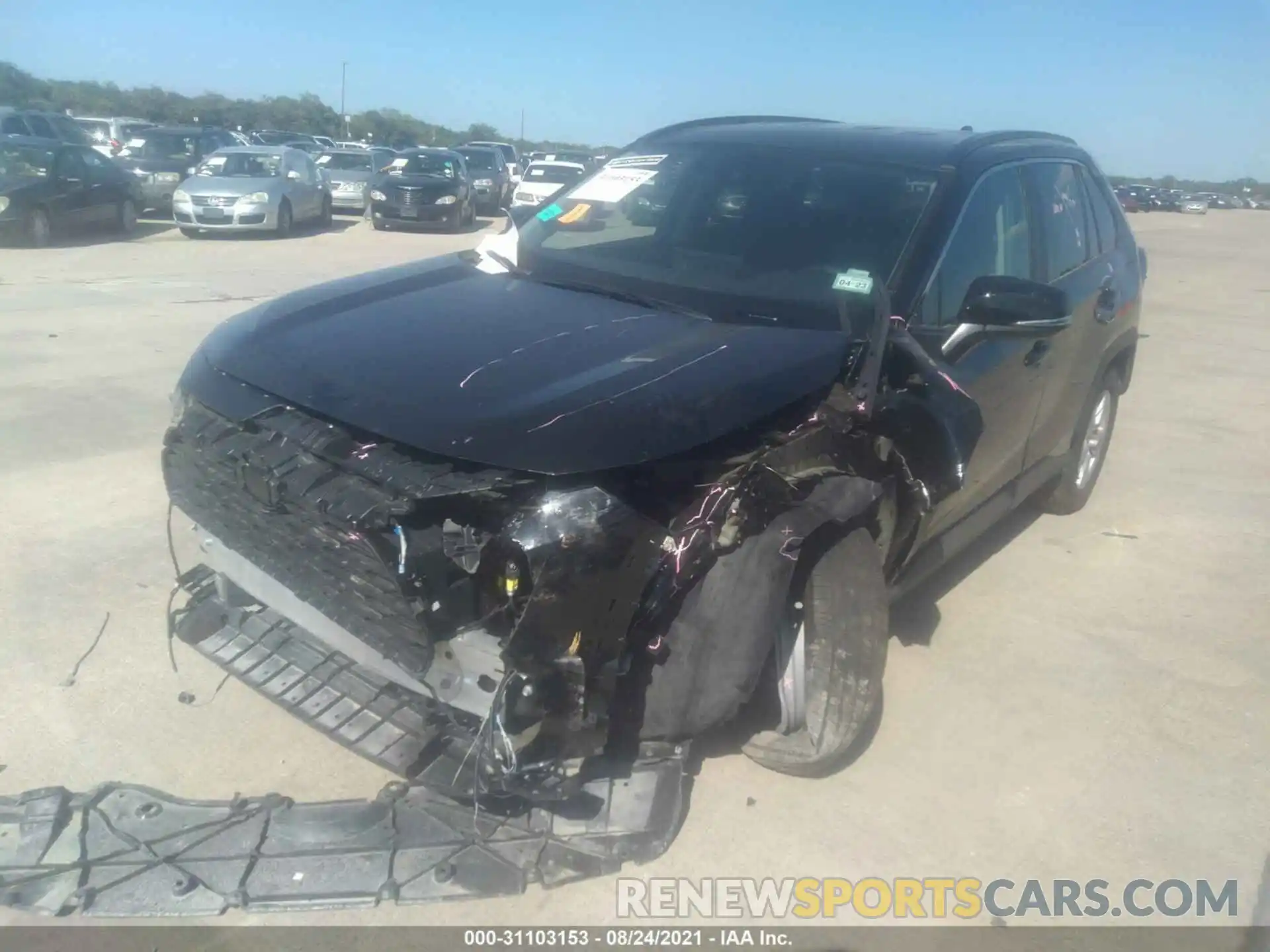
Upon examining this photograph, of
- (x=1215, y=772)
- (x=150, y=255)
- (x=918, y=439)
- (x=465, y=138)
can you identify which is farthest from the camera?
(x=465, y=138)

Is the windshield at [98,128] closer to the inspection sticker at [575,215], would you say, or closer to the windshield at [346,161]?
the windshield at [346,161]

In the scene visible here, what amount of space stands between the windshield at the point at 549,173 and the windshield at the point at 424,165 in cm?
196

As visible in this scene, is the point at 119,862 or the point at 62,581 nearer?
the point at 119,862

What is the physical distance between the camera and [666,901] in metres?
2.70

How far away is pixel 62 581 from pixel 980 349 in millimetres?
3569

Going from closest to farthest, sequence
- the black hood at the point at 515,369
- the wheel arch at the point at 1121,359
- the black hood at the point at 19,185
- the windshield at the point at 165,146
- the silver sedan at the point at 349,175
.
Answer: the black hood at the point at 515,369
the wheel arch at the point at 1121,359
the black hood at the point at 19,185
the windshield at the point at 165,146
the silver sedan at the point at 349,175

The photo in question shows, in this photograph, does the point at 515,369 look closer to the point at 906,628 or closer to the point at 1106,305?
the point at 906,628

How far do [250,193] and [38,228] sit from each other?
3108 mm

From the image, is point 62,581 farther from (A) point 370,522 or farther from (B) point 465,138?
(B) point 465,138

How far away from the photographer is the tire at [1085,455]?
5.11 metres

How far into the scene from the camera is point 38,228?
574 inches

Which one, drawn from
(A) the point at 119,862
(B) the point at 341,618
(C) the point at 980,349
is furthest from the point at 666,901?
(C) the point at 980,349

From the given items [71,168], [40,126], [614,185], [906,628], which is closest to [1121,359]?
[906,628]

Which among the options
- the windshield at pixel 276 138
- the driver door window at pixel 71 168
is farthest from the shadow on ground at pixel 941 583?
the windshield at pixel 276 138
